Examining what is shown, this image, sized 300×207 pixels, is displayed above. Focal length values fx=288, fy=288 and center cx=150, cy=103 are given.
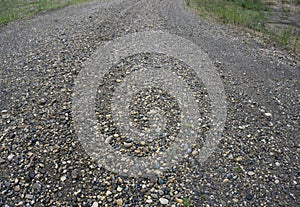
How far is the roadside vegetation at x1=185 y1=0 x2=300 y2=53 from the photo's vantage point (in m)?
9.62

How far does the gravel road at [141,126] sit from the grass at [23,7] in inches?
115

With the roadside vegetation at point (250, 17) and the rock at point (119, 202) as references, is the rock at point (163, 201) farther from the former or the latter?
the roadside vegetation at point (250, 17)

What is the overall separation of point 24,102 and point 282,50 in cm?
738

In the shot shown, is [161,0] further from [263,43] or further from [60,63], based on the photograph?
[60,63]

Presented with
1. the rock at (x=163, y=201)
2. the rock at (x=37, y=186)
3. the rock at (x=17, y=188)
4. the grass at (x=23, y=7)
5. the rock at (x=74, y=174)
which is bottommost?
the grass at (x=23, y=7)

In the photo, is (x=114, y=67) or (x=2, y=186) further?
(x=114, y=67)

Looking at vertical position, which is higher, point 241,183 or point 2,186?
point 241,183

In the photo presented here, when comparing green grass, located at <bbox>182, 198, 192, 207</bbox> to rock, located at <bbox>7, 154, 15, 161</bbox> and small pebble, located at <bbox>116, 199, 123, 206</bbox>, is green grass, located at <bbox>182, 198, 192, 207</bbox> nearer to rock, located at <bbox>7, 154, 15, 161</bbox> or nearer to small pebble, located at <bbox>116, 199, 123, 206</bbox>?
small pebble, located at <bbox>116, 199, 123, 206</bbox>

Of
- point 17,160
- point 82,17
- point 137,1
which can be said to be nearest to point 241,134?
point 17,160

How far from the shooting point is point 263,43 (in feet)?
29.5

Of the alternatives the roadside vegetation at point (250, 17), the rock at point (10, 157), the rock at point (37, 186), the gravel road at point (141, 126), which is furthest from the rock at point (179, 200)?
the roadside vegetation at point (250, 17)

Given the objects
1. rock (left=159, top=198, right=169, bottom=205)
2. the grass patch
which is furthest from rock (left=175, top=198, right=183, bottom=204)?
the grass patch

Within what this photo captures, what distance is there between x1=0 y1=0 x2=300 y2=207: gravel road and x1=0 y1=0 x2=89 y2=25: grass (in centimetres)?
293

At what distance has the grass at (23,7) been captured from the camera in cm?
1129
